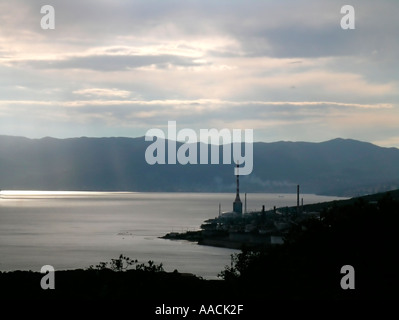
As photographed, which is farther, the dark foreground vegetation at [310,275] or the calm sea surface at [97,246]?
the calm sea surface at [97,246]

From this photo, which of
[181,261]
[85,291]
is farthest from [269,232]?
[85,291]

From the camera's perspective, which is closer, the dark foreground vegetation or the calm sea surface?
the dark foreground vegetation

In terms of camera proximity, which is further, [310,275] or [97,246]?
[97,246]

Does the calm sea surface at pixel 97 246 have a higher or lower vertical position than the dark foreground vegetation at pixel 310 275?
lower

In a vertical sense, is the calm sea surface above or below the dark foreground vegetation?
below

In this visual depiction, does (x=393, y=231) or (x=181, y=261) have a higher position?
(x=393, y=231)
